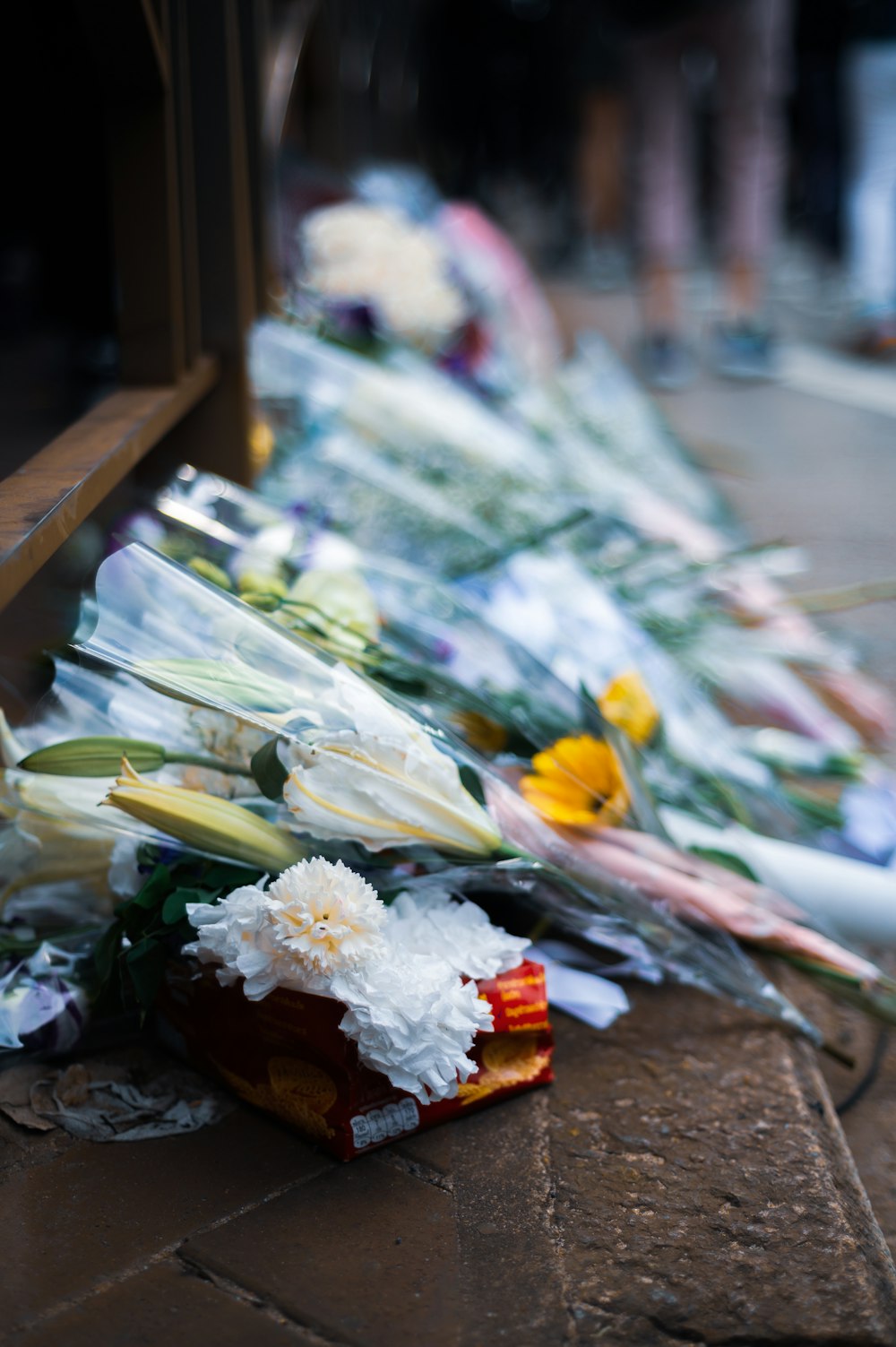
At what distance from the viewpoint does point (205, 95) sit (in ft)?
6.70

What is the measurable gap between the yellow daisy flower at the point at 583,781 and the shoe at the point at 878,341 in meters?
4.69

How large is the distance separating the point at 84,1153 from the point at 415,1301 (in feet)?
1.20

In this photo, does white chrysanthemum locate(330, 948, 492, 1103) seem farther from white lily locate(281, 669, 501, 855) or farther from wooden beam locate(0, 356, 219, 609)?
wooden beam locate(0, 356, 219, 609)

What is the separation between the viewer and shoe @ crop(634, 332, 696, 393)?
505cm

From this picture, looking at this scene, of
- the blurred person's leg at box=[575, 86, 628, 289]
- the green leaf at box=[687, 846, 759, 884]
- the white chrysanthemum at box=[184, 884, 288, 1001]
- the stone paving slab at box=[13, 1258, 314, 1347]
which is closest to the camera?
the stone paving slab at box=[13, 1258, 314, 1347]

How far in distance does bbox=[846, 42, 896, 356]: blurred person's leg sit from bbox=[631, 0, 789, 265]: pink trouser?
1.27 feet

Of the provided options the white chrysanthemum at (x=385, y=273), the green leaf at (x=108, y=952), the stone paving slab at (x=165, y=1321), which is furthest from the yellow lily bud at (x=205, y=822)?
the white chrysanthemum at (x=385, y=273)

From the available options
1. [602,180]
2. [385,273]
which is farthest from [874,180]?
[602,180]

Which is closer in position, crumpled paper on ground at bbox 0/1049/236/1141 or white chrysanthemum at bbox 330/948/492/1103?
white chrysanthemum at bbox 330/948/492/1103

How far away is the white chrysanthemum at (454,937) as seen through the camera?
1.22m

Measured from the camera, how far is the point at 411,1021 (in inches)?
43.2

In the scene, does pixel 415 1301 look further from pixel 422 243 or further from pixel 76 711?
pixel 422 243

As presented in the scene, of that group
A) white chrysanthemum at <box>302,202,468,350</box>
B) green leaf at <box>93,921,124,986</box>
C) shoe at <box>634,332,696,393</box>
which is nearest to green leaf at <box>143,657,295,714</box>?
green leaf at <box>93,921,124,986</box>

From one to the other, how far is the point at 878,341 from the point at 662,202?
1.20 m
